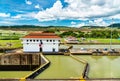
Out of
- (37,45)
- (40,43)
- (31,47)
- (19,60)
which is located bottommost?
(19,60)

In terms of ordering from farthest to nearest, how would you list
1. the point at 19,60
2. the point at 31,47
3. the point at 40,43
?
the point at 31,47, the point at 40,43, the point at 19,60

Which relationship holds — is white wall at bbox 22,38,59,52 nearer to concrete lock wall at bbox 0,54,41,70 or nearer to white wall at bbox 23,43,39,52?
white wall at bbox 23,43,39,52

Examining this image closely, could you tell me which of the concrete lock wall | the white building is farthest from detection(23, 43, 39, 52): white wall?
the concrete lock wall

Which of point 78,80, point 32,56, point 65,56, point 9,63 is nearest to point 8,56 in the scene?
point 9,63

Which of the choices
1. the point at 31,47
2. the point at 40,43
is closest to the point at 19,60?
the point at 31,47

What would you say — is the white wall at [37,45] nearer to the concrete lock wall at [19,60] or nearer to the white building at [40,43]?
the white building at [40,43]

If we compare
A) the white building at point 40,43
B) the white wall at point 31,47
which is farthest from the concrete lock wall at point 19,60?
the white building at point 40,43

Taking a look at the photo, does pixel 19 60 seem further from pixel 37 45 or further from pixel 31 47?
pixel 37 45

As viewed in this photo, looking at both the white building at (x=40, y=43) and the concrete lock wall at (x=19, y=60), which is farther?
the white building at (x=40, y=43)

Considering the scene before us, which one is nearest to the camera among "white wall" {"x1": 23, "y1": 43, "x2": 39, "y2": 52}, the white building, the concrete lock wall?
the concrete lock wall
